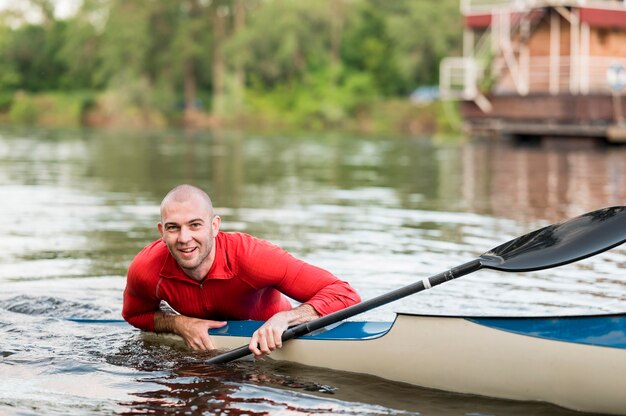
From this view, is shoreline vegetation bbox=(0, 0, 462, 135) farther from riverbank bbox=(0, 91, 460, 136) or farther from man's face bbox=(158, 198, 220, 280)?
man's face bbox=(158, 198, 220, 280)

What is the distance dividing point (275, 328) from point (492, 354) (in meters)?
1.29

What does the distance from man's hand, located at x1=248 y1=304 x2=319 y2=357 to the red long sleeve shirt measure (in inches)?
2.9

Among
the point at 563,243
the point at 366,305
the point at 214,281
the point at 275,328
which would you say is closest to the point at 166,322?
the point at 214,281

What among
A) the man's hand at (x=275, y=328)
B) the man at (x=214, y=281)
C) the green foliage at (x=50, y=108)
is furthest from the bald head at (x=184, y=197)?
the green foliage at (x=50, y=108)

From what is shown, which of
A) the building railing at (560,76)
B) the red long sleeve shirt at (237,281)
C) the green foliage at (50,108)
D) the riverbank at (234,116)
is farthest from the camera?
the green foliage at (50,108)

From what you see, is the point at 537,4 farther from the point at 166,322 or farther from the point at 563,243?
the point at 563,243

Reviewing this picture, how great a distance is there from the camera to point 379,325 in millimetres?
6258

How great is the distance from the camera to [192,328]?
21.9ft

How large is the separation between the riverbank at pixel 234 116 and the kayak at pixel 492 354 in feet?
164

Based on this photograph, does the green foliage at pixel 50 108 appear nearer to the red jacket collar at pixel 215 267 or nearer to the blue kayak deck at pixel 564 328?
the red jacket collar at pixel 215 267

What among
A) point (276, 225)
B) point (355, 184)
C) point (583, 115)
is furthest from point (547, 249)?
point (583, 115)

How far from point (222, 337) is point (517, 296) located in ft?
11.9

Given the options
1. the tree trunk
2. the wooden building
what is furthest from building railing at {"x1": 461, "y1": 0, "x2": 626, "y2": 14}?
the tree trunk

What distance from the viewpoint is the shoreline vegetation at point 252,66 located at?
5866cm
